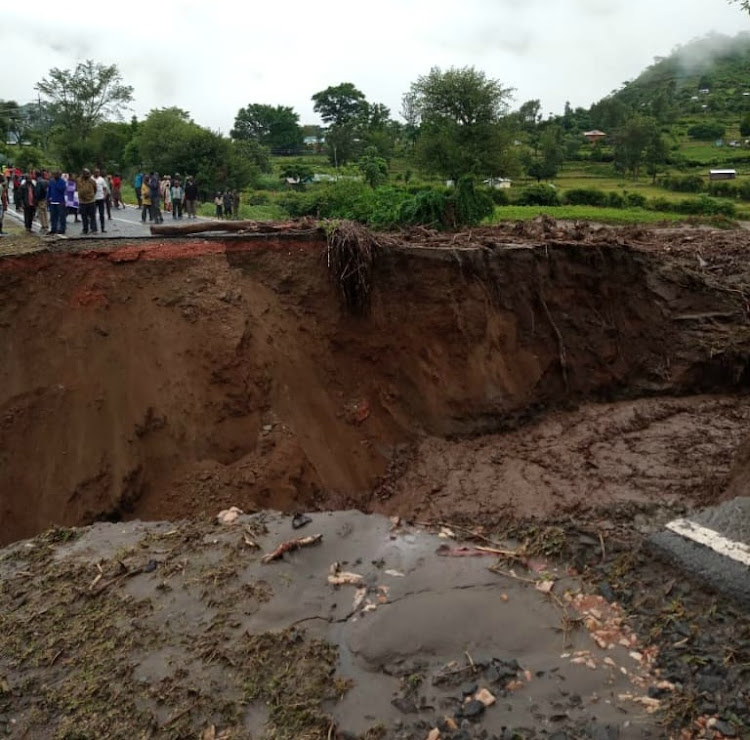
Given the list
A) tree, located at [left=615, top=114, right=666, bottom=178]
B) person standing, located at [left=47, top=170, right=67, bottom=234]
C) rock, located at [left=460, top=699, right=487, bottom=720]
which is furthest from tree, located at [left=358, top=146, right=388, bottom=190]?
tree, located at [left=615, top=114, right=666, bottom=178]

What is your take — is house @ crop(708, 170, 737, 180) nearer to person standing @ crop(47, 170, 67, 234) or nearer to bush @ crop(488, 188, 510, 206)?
bush @ crop(488, 188, 510, 206)

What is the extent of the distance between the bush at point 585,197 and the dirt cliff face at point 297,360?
80.5ft

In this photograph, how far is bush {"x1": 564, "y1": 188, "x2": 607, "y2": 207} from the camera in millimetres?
35156

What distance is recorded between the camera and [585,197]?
3575 centimetres

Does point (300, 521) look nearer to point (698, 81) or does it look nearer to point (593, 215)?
point (593, 215)

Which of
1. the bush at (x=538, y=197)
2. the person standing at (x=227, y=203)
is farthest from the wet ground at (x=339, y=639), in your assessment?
the bush at (x=538, y=197)

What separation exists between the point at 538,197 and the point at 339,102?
43.0m

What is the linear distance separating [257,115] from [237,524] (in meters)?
70.3

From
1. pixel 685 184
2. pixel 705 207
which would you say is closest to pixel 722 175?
pixel 685 184

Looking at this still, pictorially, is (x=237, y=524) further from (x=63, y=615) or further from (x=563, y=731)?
(x=563, y=731)

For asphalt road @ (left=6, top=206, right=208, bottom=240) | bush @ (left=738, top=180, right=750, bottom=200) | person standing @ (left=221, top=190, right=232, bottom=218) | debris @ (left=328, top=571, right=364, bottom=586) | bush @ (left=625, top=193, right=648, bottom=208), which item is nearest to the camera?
debris @ (left=328, top=571, right=364, bottom=586)

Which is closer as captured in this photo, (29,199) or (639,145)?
(29,199)

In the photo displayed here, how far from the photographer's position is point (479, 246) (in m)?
11.0

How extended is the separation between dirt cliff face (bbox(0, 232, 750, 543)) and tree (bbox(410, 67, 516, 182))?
14219mm
